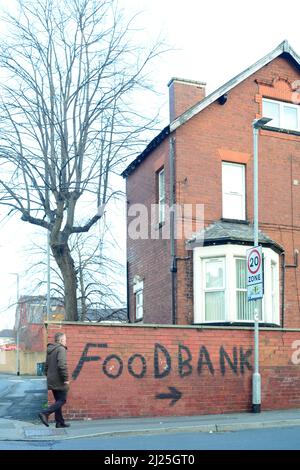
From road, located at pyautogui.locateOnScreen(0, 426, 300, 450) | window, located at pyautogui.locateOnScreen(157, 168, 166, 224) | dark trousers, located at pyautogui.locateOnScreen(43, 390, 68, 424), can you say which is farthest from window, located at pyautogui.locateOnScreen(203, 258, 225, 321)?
dark trousers, located at pyautogui.locateOnScreen(43, 390, 68, 424)

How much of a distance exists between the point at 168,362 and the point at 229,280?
3.85 meters

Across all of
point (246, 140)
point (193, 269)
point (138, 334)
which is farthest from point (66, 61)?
point (138, 334)

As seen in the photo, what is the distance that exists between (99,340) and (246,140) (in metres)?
8.56

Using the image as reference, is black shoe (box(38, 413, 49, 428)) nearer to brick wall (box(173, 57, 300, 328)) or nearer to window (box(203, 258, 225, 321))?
brick wall (box(173, 57, 300, 328))

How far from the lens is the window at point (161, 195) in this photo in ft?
63.3

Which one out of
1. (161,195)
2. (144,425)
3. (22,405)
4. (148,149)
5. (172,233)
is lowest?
(22,405)

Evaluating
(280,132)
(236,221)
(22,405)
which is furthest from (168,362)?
(280,132)

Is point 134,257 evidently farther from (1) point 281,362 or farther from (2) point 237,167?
(1) point 281,362

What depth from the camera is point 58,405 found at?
40.6 ft

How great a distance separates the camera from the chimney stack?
19688mm

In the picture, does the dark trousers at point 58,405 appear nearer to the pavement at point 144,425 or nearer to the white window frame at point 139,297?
the pavement at point 144,425

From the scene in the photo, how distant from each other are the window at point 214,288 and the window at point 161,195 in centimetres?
217

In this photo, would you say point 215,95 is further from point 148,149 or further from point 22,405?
point 22,405

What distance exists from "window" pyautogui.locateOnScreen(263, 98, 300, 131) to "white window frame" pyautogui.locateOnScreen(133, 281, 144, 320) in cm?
651
